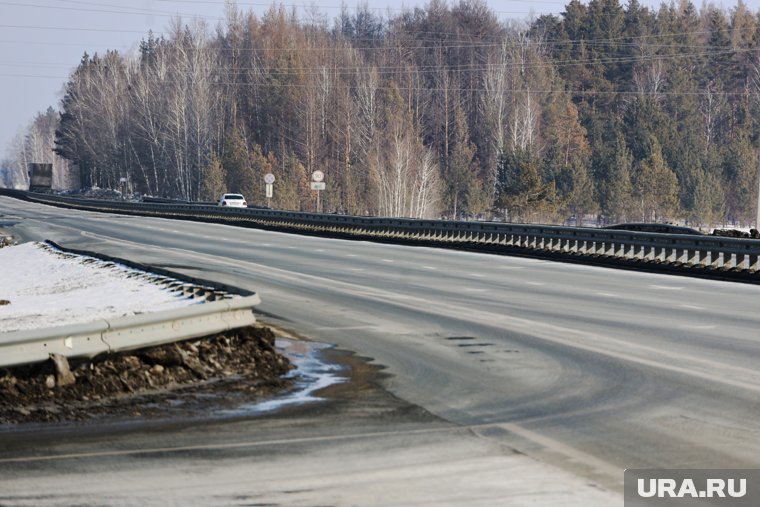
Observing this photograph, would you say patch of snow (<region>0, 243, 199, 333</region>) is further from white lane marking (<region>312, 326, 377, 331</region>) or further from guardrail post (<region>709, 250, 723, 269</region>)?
guardrail post (<region>709, 250, 723, 269</region>)

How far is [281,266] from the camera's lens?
30531mm

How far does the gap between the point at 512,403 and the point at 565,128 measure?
117936 millimetres

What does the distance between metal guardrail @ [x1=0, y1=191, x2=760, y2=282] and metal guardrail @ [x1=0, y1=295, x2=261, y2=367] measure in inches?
650

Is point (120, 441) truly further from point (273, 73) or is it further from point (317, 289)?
point (273, 73)

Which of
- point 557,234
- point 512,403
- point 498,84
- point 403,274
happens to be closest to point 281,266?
point 403,274

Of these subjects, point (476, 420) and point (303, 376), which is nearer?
point (476, 420)

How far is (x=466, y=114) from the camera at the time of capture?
138125mm

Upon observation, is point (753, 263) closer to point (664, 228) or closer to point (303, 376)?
point (664, 228)

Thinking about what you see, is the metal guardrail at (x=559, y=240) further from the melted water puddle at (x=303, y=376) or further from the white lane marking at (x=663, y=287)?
the melted water puddle at (x=303, y=376)

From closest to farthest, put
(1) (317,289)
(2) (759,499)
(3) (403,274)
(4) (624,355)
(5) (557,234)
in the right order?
(2) (759,499)
(4) (624,355)
(1) (317,289)
(3) (403,274)
(5) (557,234)

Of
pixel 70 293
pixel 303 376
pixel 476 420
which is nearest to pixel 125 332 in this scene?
pixel 303 376

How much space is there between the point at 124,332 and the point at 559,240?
86.1 feet

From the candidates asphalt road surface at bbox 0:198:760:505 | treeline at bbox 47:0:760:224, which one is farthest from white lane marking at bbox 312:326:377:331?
treeline at bbox 47:0:760:224

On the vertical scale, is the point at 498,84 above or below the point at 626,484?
above
